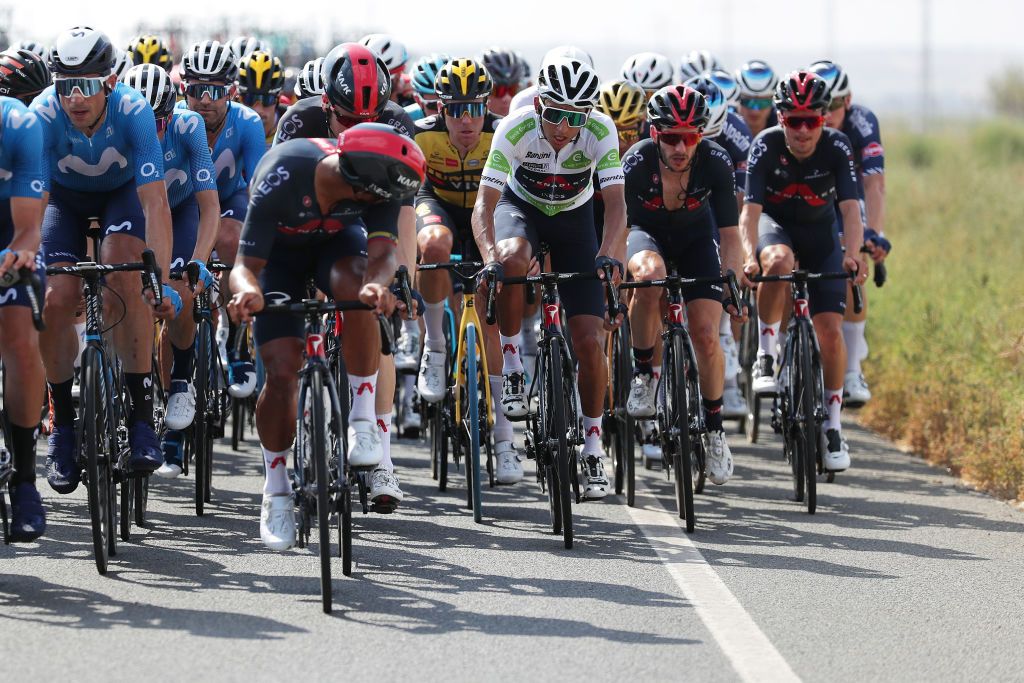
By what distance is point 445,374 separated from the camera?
1020 centimetres

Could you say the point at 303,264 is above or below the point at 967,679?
above

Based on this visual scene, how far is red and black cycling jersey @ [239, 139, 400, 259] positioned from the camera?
7.29 meters

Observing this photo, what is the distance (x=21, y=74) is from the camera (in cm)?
968

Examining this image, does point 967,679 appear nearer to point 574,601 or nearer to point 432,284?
point 574,601

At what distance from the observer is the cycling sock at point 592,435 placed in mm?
9062

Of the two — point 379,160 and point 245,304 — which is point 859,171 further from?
point 245,304

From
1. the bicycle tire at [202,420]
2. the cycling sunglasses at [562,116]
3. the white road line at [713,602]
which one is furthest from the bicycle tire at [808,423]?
the bicycle tire at [202,420]

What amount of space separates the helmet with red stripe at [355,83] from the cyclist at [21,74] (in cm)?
227

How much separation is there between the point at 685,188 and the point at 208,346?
297 centimetres

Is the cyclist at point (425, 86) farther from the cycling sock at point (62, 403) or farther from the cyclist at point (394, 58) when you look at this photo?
the cycling sock at point (62, 403)

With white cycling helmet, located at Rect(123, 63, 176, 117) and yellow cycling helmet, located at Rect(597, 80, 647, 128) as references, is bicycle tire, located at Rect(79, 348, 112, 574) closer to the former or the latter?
white cycling helmet, located at Rect(123, 63, 176, 117)

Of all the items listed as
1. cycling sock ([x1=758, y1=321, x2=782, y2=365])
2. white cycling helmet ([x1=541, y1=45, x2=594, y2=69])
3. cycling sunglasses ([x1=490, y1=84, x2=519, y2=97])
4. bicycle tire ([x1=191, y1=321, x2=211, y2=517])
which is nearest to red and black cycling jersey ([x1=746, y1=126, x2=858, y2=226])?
cycling sock ([x1=758, y1=321, x2=782, y2=365])

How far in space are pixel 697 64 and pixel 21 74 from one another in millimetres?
7686

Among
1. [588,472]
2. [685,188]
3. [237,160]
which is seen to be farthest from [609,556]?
[237,160]
